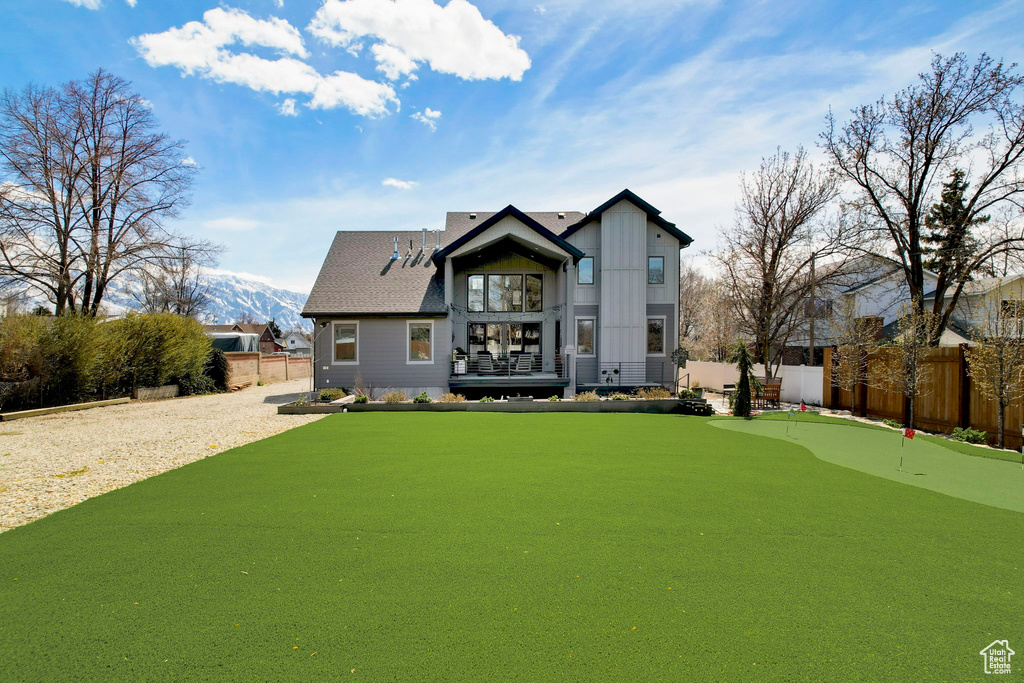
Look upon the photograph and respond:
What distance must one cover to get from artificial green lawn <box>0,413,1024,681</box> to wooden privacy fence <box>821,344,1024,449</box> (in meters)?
6.37

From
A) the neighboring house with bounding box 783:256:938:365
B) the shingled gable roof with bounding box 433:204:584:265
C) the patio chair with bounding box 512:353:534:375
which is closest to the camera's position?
the shingled gable roof with bounding box 433:204:584:265

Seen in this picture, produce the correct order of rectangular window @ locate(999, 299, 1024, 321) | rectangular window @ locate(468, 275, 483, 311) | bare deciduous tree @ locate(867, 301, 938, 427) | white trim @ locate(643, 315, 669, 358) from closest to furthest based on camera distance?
rectangular window @ locate(999, 299, 1024, 321), bare deciduous tree @ locate(867, 301, 938, 427), white trim @ locate(643, 315, 669, 358), rectangular window @ locate(468, 275, 483, 311)

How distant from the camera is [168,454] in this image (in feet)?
30.3

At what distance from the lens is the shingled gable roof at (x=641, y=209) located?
1961 centimetres

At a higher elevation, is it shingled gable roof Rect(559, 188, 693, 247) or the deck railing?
shingled gable roof Rect(559, 188, 693, 247)

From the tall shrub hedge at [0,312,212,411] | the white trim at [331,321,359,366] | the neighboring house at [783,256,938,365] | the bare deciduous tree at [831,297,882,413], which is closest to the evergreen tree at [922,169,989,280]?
the neighboring house at [783,256,938,365]

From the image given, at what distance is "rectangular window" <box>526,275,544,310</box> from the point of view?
21.2 meters

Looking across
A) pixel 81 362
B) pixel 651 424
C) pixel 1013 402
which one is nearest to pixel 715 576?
pixel 651 424

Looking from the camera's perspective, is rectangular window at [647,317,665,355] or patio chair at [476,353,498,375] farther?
rectangular window at [647,317,665,355]

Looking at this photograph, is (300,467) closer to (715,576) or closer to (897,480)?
(715,576)

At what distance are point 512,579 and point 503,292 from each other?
1738 centimetres

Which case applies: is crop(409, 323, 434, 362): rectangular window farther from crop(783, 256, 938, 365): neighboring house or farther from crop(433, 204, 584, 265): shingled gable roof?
crop(783, 256, 938, 365): neighboring house

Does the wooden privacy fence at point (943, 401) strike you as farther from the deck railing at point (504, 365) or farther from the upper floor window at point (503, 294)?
the upper floor window at point (503, 294)

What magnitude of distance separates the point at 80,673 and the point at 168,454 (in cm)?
724
